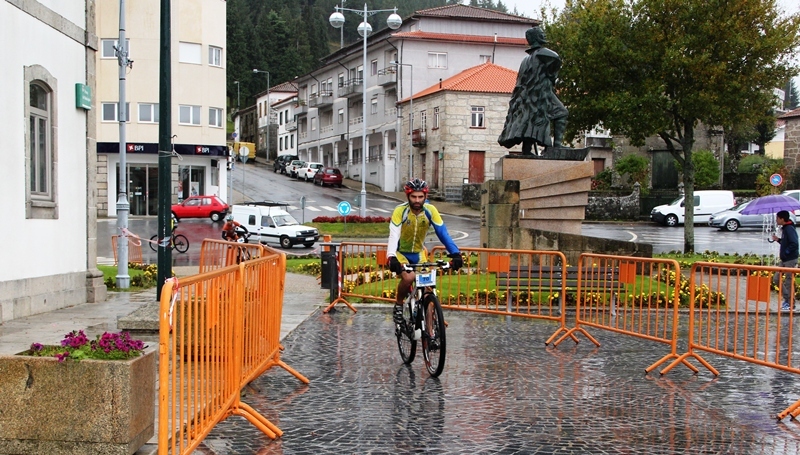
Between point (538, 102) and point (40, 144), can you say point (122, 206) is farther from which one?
point (538, 102)

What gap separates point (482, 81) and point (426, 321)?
53.4 metres

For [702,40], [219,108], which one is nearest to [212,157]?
[219,108]

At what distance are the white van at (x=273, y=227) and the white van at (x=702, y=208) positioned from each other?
21404 mm

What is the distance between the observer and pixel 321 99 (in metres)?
83.6

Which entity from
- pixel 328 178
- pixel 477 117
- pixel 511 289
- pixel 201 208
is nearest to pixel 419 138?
pixel 477 117

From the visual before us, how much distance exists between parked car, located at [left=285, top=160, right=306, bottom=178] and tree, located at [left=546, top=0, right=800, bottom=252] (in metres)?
47.7

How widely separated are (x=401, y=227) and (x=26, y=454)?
4.75 m

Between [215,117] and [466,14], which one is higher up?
[466,14]

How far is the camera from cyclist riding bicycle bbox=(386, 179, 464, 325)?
909 cm

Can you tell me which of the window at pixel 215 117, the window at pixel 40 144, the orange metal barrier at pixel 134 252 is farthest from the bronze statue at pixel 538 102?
the window at pixel 215 117

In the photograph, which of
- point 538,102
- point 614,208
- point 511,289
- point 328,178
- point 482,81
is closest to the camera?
point 511,289

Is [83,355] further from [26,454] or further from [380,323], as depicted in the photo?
[380,323]

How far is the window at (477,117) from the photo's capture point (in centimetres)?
6009

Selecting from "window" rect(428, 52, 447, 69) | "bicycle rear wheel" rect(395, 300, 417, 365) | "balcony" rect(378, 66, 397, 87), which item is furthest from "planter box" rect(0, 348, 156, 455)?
"window" rect(428, 52, 447, 69)
